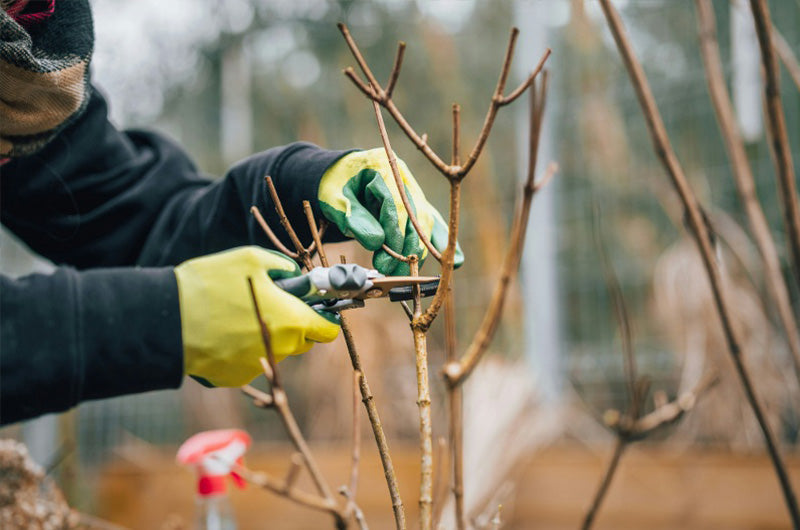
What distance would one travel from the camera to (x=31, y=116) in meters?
1.07

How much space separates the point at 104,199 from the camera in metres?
1.33

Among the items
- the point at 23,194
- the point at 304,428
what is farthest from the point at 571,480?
the point at 23,194

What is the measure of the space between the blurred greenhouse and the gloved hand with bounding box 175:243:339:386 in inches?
68.0

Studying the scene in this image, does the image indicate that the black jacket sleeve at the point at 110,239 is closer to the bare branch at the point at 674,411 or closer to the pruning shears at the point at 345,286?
the pruning shears at the point at 345,286

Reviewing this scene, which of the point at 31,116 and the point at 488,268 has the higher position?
the point at 31,116

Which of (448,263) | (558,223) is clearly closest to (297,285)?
(448,263)

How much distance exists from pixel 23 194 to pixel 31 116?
23 centimetres

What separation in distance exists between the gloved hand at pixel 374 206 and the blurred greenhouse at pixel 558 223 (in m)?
1.58

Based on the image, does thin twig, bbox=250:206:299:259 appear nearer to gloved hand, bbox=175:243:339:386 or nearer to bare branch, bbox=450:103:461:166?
gloved hand, bbox=175:243:339:386

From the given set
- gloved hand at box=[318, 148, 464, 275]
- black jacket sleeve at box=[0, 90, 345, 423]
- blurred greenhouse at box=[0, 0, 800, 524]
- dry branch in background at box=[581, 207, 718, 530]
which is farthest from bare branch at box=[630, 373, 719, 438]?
blurred greenhouse at box=[0, 0, 800, 524]

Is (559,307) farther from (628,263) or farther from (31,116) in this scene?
(31,116)

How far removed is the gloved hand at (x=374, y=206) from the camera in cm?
90

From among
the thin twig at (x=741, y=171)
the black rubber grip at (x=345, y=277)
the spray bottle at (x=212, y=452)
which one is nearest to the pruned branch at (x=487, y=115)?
the black rubber grip at (x=345, y=277)

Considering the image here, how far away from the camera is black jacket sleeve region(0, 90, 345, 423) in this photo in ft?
2.58
